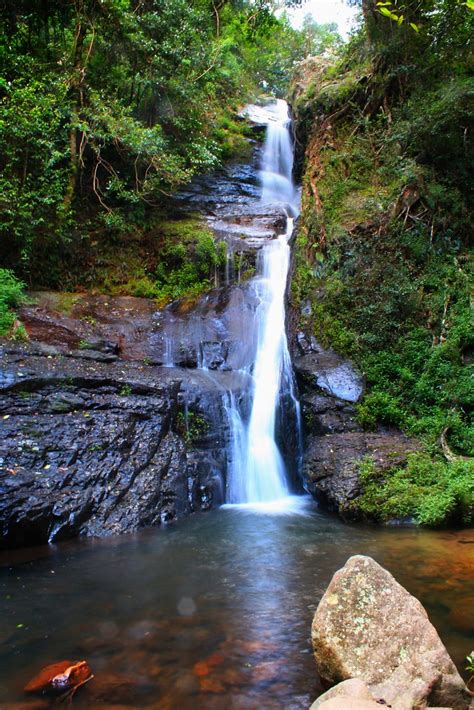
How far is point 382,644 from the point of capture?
3246mm

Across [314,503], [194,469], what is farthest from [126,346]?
[314,503]

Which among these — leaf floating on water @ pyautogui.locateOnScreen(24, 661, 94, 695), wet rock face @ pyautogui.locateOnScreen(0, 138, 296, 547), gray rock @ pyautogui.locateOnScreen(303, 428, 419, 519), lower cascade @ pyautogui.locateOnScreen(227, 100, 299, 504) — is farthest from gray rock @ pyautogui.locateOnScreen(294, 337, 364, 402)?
leaf floating on water @ pyautogui.locateOnScreen(24, 661, 94, 695)

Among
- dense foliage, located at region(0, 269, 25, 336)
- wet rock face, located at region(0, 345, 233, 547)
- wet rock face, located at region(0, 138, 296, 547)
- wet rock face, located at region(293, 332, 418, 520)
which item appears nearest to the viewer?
wet rock face, located at region(0, 345, 233, 547)

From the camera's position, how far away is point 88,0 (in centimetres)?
1238

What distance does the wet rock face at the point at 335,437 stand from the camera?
8.16m

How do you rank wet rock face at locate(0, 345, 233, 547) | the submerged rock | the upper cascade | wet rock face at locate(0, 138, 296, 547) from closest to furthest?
the submerged rock
wet rock face at locate(0, 345, 233, 547)
wet rock face at locate(0, 138, 296, 547)
the upper cascade

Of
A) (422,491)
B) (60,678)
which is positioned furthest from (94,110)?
(60,678)

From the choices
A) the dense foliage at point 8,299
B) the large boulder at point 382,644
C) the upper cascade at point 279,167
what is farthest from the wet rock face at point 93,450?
the upper cascade at point 279,167

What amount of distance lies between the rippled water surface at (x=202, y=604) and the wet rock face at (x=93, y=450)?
0.42m

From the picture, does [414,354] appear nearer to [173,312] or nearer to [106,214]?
[173,312]

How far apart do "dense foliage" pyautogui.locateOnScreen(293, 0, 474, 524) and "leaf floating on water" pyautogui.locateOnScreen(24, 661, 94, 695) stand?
5097 millimetres

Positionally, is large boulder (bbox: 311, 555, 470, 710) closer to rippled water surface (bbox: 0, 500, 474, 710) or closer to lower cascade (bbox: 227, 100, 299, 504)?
rippled water surface (bbox: 0, 500, 474, 710)

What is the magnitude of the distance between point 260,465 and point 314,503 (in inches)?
49.8

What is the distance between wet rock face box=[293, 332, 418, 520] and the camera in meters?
8.16
